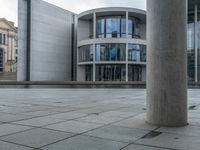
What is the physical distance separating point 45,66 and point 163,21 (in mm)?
52775

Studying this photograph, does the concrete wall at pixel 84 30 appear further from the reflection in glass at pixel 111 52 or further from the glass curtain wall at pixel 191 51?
the glass curtain wall at pixel 191 51

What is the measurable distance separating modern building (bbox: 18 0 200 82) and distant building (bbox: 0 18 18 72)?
50.6 m

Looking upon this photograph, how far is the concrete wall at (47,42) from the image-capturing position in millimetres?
54562

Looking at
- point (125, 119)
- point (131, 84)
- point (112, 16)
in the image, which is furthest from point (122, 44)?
point (125, 119)

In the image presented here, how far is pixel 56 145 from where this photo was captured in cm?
476

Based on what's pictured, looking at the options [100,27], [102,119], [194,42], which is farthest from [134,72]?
[102,119]

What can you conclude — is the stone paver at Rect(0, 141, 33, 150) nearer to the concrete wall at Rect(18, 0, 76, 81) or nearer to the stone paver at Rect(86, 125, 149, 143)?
the stone paver at Rect(86, 125, 149, 143)

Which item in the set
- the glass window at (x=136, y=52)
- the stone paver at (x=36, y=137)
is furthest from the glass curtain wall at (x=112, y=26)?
the stone paver at (x=36, y=137)

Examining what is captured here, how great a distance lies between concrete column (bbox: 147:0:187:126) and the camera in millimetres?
6539

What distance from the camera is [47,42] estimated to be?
58.3 m

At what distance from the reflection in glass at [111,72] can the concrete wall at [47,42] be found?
38.2 ft

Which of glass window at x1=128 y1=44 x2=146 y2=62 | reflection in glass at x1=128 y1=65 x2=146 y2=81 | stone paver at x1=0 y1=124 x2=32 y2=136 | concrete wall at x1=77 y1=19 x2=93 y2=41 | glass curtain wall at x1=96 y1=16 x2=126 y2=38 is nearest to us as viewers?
stone paver at x1=0 y1=124 x2=32 y2=136

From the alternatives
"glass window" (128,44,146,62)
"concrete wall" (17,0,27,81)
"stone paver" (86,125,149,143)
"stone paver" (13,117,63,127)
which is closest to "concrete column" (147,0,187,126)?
"stone paver" (86,125,149,143)

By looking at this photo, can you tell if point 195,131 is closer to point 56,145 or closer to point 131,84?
point 56,145
